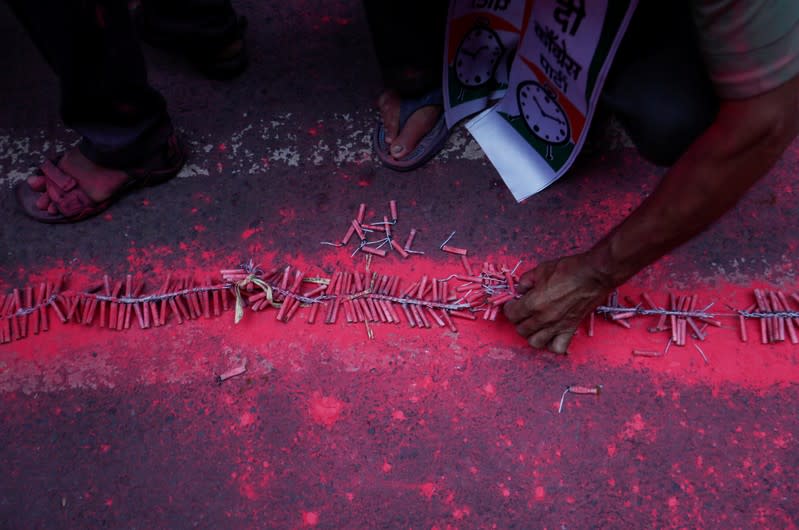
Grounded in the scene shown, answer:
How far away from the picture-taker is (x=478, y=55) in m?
2.46

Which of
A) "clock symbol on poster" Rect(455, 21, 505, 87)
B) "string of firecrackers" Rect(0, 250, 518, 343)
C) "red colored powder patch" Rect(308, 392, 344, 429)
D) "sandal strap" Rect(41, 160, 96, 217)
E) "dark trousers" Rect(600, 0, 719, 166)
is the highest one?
"dark trousers" Rect(600, 0, 719, 166)

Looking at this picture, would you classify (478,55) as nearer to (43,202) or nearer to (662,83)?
(662,83)

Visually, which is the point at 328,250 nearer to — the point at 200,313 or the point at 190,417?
the point at 200,313

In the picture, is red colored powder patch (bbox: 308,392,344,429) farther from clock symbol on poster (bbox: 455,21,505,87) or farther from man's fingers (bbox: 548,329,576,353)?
clock symbol on poster (bbox: 455,21,505,87)

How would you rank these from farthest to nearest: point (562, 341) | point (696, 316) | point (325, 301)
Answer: point (325, 301)
point (696, 316)
point (562, 341)

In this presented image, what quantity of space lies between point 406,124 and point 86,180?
1498 millimetres

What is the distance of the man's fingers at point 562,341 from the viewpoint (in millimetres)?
2008

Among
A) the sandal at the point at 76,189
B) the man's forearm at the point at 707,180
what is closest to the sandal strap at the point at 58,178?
the sandal at the point at 76,189

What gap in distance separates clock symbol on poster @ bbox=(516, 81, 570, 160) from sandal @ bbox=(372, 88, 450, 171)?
388 millimetres

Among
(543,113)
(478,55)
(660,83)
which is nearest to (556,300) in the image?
(660,83)

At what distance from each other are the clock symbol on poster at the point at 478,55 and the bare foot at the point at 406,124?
212 millimetres

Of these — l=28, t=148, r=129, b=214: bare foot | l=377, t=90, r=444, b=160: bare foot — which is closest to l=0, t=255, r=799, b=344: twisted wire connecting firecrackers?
l=28, t=148, r=129, b=214: bare foot

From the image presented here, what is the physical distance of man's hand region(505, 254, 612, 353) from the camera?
183 cm

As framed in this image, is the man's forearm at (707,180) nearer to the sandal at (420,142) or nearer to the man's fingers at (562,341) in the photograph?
the man's fingers at (562,341)
